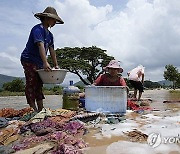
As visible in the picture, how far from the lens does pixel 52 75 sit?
4.19 m

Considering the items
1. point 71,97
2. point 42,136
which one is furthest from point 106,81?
point 42,136

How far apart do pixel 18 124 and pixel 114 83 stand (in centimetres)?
219

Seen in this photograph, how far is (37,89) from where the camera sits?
4477 mm

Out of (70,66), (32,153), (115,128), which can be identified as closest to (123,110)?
(115,128)

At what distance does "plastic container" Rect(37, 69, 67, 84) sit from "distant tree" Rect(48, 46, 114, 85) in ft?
105

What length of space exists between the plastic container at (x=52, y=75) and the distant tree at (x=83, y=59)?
31877 millimetres

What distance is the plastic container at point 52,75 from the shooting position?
13.7ft

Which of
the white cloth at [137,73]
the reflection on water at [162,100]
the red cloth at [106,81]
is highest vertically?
the white cloth at [137,73]

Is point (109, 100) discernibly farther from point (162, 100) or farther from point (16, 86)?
point (16, 86)

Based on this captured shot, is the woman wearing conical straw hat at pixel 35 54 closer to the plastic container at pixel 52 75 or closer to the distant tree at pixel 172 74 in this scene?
the plastic container at pixel 52 75

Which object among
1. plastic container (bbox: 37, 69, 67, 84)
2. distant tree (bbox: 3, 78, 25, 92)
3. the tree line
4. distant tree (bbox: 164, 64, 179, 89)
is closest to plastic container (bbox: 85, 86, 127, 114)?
plastic container (bbox: 37, 69, 67, 84)

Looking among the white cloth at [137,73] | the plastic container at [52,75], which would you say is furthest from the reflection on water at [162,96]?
the plastic container at [52,75]

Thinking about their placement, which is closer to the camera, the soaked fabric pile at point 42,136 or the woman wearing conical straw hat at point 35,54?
the soaked fabric pile at point 42,136

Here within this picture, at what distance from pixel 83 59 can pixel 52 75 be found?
113 feet
